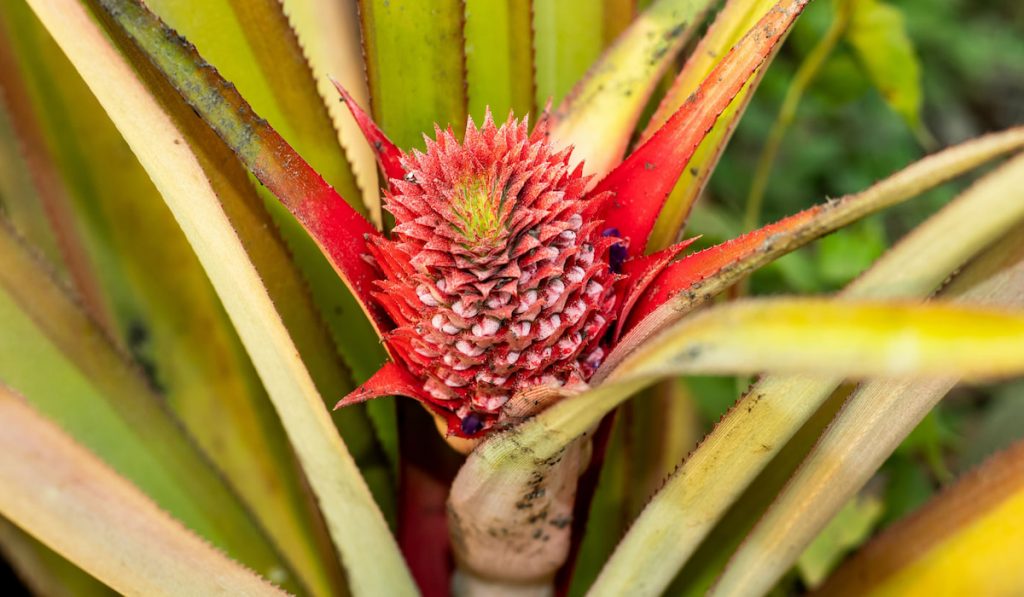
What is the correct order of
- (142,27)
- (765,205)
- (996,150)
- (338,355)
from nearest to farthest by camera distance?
(996,150) < (142,27) < (338,355) < (765,205)

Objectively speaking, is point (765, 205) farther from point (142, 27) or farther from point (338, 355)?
point (142, 27)

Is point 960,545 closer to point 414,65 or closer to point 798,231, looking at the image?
point 798,231

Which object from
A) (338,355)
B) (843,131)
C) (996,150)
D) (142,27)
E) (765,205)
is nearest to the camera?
(996,150)

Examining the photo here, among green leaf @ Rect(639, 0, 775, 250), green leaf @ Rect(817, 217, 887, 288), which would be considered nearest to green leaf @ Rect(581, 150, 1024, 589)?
green leaf @ Rect(639, 0, 775, 250)

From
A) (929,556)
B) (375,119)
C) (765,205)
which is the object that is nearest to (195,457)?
(375,119)

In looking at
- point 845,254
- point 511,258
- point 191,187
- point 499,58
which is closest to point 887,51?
point 845,254

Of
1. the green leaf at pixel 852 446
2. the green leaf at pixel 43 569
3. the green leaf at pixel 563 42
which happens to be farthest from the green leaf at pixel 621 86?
the green leaf at pixel 43 569
